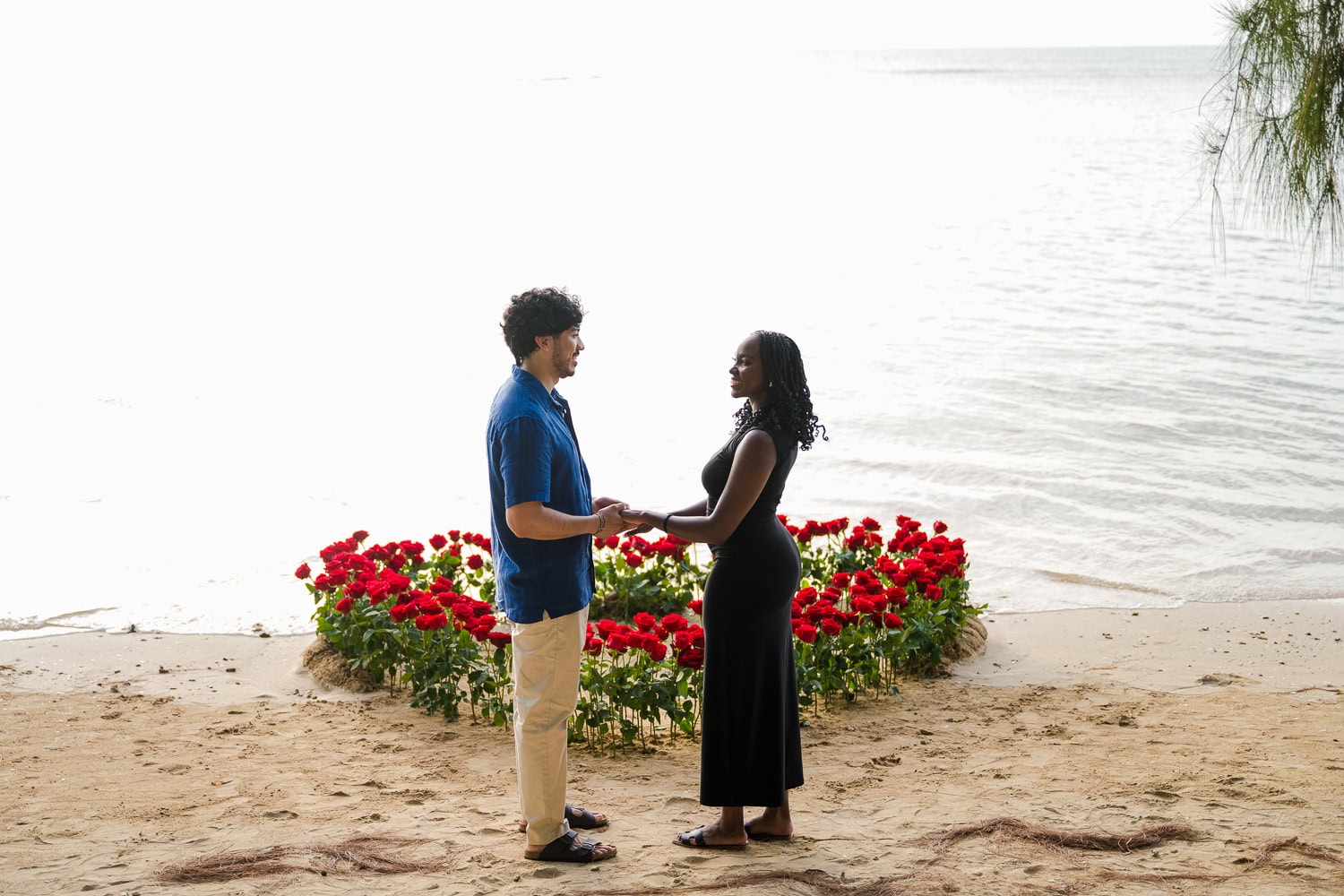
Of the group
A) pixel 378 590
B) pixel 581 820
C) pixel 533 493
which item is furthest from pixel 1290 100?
pixel 378 590

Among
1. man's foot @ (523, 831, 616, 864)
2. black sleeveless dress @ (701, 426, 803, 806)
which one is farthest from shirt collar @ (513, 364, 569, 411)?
man's foot @ (523, 831, 616, 864)

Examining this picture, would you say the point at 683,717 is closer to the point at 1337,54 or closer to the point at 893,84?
the point at 1337,54

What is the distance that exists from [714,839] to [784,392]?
160 cm

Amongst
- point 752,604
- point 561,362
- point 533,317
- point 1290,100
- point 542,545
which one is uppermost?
point 1290,100

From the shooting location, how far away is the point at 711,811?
15.5 feet

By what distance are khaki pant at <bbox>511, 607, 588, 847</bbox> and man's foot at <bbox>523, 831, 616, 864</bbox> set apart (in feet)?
0.09

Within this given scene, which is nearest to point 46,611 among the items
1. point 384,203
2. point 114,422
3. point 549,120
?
point 114,422

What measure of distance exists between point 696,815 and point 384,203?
114 feet

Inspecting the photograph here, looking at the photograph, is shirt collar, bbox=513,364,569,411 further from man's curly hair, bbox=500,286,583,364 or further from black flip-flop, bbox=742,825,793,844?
black flip-flop, bbox=742,825,793,844

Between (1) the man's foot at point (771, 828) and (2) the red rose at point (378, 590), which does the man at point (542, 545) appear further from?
(2) the red rose at point (378, 590)

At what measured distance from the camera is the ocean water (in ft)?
33.5

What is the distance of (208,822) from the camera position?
449cm

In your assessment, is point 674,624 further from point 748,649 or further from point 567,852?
point 567,852

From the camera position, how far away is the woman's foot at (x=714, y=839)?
428 cm
